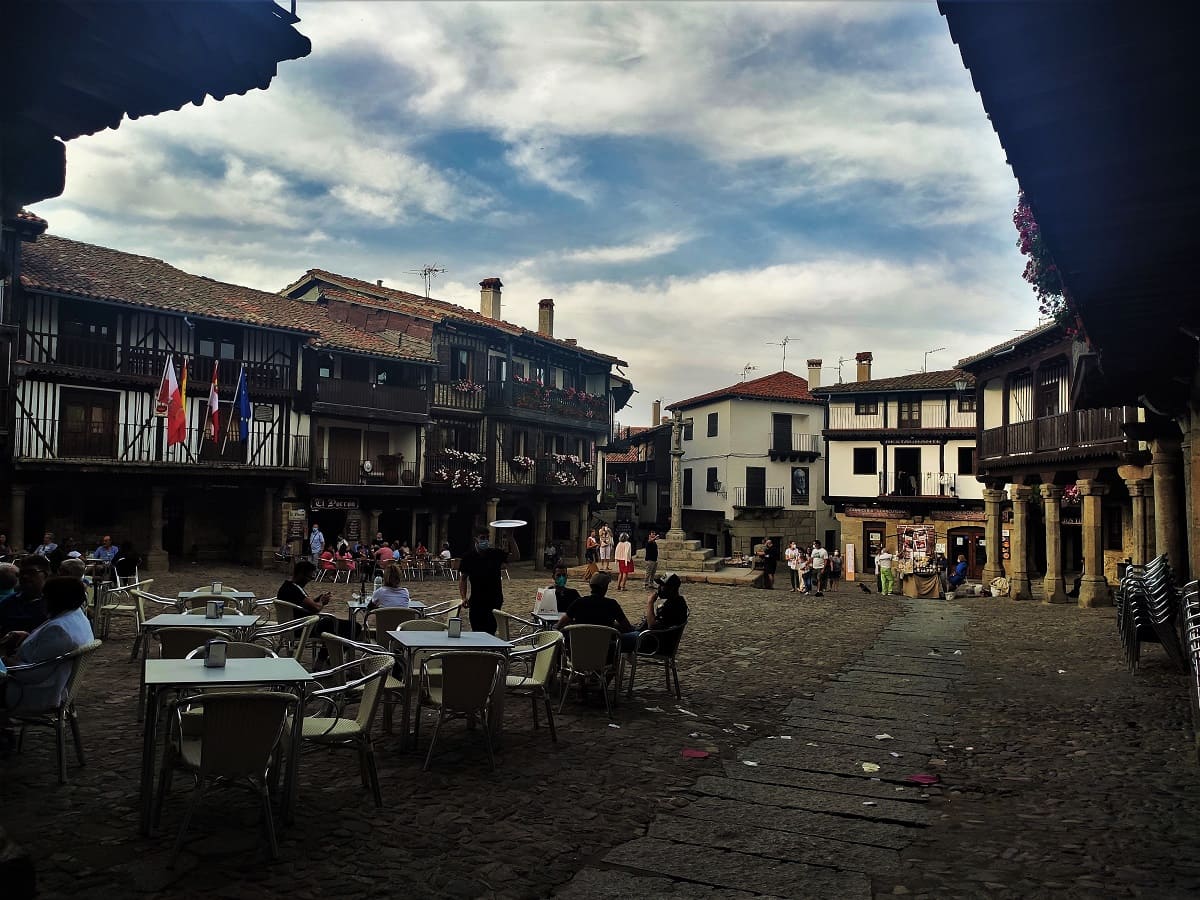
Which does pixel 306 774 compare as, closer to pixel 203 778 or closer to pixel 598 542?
pixel 203 778

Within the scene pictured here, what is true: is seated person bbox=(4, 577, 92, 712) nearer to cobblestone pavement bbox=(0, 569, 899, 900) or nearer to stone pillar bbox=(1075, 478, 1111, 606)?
cobblestone pavement bbox=(0, 569, 899, 900)

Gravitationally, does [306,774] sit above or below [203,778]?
below

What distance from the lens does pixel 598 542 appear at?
30266 mm

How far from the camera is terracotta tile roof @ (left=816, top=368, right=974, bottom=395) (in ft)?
128

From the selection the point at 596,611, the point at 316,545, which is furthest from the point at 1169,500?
the point at 316,545

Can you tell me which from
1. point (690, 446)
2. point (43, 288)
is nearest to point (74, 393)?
point (43, 288)

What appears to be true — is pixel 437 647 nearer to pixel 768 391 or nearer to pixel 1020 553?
pixel 1020 553

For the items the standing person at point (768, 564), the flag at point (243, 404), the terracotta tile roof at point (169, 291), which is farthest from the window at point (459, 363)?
the standing person at point (768, 564)

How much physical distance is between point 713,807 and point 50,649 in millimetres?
4420

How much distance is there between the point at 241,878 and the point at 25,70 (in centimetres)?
366

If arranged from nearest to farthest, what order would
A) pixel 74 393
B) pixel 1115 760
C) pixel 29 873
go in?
pixel 29 873 < pixel 1115 760 < pixel 74 393

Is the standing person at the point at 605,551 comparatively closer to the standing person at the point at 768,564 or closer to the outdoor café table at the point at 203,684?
the standing person at the point at 768,564

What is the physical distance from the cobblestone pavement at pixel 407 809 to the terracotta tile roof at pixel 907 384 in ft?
106

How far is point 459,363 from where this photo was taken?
3441cm
